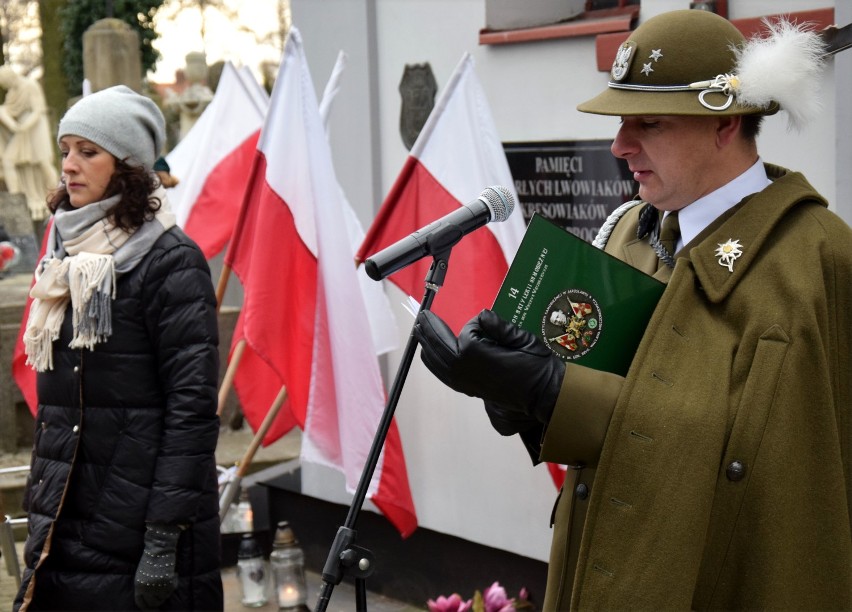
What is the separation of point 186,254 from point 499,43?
196 centimetres

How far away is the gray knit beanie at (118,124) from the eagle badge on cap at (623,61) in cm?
173

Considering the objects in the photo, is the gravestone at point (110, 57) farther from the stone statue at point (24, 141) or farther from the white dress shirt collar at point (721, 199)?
the white dress shirt collar at point (721, 199)

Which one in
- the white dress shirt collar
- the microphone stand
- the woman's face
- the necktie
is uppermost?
the woman's face

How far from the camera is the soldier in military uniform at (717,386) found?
201 centimetres

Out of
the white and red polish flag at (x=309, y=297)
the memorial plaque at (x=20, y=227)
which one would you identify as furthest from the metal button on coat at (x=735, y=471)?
the memorial plaque at (x=20, y=227)

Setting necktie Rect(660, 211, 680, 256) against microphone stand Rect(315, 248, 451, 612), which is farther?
necktie Rect(660, 211, 680, 256)

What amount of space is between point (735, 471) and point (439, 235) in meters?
0.68

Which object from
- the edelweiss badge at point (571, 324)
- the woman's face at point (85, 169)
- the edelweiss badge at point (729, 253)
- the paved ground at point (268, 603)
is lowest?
the paved ground at point (268, 603)

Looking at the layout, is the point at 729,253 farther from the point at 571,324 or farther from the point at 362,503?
the point at 362,503

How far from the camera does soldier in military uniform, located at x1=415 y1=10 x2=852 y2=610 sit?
6.58ft

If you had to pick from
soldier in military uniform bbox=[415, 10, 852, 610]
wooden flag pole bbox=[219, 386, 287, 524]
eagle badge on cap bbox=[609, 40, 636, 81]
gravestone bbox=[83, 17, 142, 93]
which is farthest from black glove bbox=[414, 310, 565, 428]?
gravestone bbox=[83, 17, 142, 93]

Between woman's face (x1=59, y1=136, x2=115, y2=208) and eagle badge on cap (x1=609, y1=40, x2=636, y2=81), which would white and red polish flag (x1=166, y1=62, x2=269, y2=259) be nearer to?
woman's face (x1=59, y1=136, x2=115, y2=208)

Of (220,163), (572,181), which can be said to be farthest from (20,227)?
(572,181)

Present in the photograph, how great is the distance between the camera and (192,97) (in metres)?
13.8
